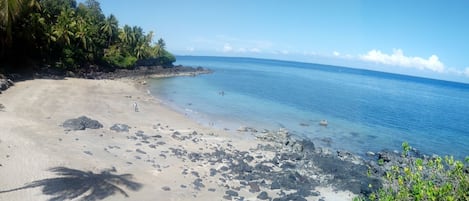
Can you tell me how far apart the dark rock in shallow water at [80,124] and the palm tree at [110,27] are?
178ft

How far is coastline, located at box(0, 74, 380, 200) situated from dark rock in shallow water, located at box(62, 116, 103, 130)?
0.57 meters

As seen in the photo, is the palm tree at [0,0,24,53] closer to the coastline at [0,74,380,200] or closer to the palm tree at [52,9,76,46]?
the coastline at [0,74,380,200]

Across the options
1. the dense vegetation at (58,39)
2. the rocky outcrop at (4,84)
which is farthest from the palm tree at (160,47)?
the rocky outcrop at (4,84)

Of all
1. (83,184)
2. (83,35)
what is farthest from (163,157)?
(83,35)

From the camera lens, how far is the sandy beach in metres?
16.3

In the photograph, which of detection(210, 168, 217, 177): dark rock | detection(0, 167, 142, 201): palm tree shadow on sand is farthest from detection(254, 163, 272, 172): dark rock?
detection(0, 167, 142, 201): palm tree shadow on sand

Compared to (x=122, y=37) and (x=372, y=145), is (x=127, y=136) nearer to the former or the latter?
(x=372, y=145)

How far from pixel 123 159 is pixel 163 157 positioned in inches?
103

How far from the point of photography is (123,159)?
21.1m

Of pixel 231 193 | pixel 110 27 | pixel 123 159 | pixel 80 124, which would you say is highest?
pixel 110 27

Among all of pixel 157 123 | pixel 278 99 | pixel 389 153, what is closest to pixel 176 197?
pixel 157 123

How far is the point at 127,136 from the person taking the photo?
1027 inches

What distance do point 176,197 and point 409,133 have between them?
35.2 meters

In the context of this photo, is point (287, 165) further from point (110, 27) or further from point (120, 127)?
point (110, 27)
